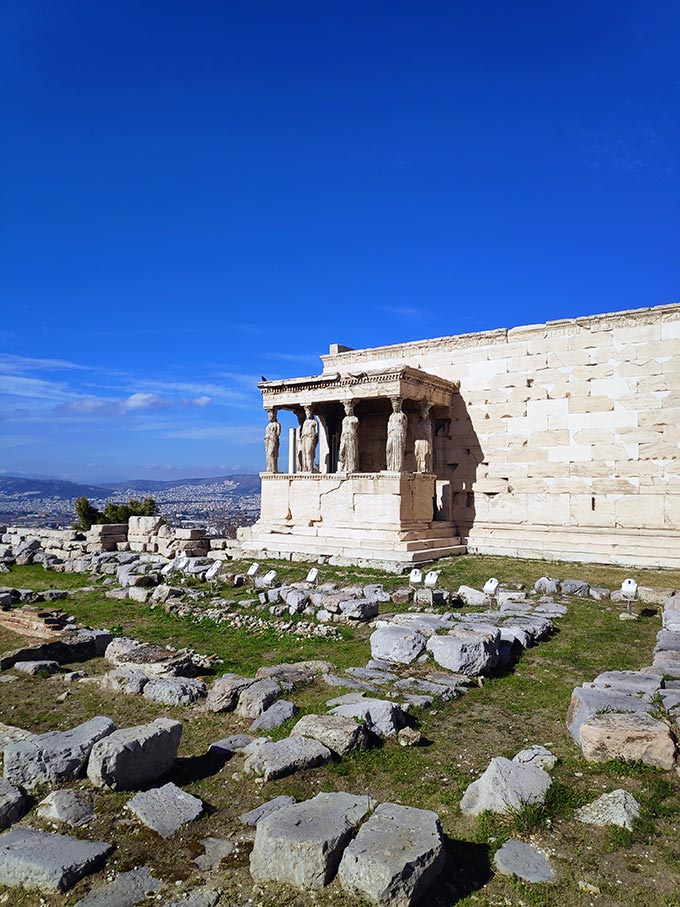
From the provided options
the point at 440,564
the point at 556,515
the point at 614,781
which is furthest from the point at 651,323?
the point at 614,781

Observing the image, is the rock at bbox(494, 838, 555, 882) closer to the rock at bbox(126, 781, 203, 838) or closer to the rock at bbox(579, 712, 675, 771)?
the rock at bbox(579, 712, 675, 771)

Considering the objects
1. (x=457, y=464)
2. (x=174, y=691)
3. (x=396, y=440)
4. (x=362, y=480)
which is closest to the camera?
(x=174, y=691)

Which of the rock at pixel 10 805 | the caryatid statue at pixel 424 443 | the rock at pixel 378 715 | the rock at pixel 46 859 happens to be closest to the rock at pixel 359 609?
the rock at pixel 378 715

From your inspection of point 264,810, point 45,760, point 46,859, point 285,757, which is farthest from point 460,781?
point 45,760

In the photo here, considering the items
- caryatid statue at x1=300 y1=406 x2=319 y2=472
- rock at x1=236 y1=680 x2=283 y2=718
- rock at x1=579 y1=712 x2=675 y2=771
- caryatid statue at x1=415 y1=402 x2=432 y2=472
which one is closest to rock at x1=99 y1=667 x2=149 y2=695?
rock at x1=236 y1=680 x2=283 y2=718

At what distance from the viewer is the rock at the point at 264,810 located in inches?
187

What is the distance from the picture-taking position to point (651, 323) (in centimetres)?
1756

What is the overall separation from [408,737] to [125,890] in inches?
114

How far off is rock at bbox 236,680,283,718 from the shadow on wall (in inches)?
536

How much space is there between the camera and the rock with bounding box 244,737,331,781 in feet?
17.9

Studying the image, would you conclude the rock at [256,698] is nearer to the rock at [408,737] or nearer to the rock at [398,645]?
the rock at [408,737]

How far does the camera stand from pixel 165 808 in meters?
4.84

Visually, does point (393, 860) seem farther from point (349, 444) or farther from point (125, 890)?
point (349, 444)

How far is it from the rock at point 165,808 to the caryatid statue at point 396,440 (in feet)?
45.9
